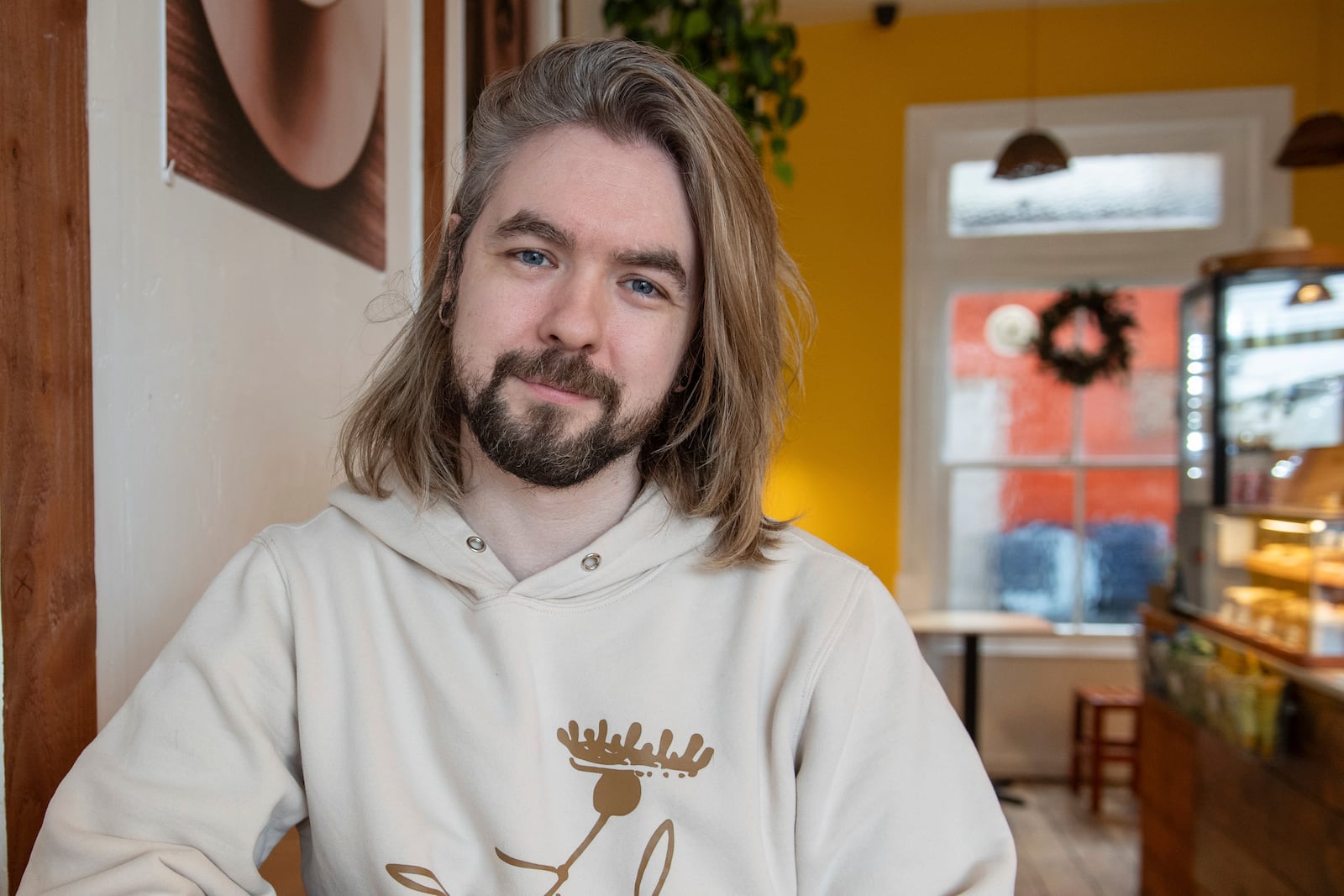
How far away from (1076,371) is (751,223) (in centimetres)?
410

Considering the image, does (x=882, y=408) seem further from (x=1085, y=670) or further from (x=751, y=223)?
(x=751, y=223)

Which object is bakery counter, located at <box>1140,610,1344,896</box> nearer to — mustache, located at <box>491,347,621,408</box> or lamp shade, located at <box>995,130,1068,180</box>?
lamp shade, located at <box>995,130,1068,180</box>

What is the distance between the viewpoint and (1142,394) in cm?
501

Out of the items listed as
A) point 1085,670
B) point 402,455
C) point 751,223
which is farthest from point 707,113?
point 1085,670

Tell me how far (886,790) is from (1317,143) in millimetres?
3589

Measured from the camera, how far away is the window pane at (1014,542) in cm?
506

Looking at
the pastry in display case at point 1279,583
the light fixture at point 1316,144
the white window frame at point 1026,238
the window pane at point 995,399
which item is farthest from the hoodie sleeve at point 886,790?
the window pane at point 995,399

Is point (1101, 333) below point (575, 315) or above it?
above

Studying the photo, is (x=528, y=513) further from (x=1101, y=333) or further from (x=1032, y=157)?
(x=1101, y=333)

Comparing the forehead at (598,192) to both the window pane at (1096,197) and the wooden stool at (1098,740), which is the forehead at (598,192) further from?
the window pane at (1096,197)

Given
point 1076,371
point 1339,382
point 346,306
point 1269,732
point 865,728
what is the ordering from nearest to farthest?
point 865,728 → point 346,306 → point 1269,732 → point 1339,382 → point 1076,371

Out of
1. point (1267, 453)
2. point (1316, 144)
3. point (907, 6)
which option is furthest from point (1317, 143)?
point (907, 6)

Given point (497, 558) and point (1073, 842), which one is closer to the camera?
point (497, 558)

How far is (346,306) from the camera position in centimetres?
172
